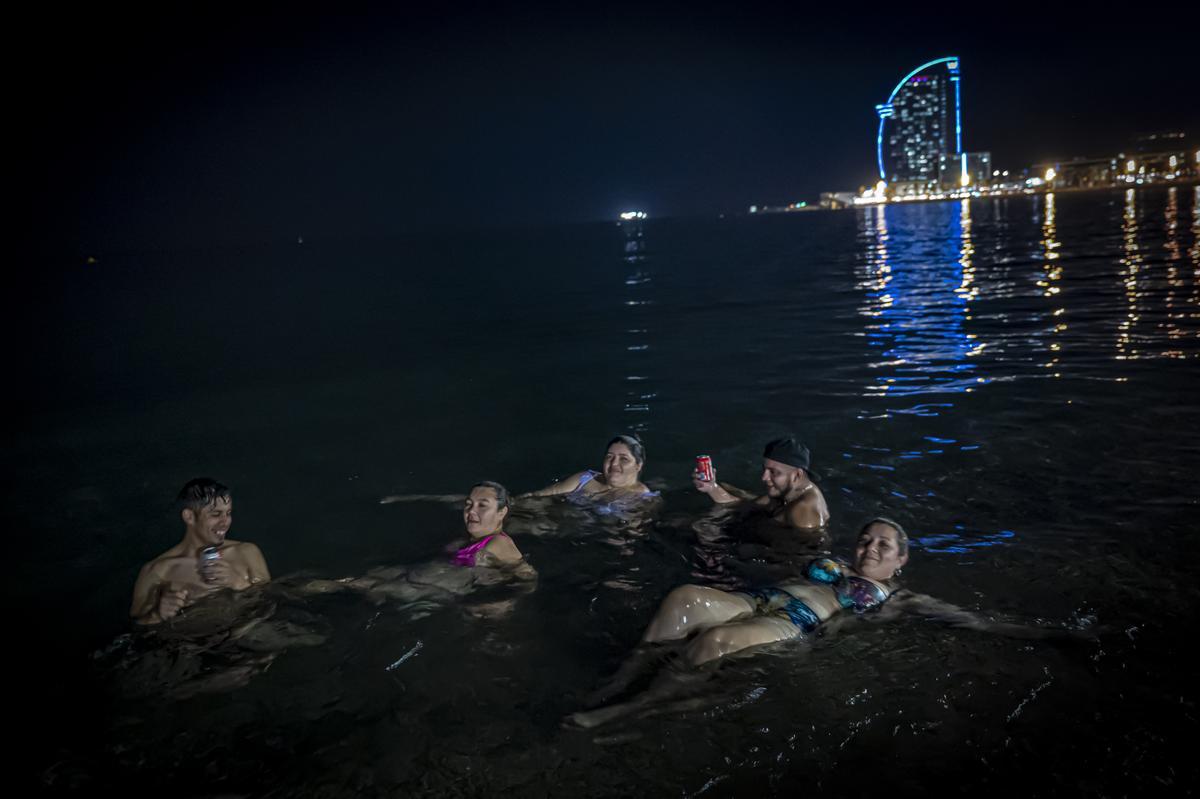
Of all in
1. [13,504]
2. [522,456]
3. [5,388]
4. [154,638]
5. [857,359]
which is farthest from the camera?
[5,388]

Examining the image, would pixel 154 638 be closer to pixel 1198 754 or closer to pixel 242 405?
pixel 1198 754

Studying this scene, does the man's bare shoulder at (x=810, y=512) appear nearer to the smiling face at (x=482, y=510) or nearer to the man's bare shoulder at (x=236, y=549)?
the smiling face at (x=482, y=510)

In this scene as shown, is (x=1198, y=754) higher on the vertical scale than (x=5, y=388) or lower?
lower

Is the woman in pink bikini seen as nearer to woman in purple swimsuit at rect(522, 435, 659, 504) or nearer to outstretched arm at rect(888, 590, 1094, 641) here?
woman in purple swimsuit at rect(522, 435, 659, 504)

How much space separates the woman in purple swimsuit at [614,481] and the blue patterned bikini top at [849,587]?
10.5ft

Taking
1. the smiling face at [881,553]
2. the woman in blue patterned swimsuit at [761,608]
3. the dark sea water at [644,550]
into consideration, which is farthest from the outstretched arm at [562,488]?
the smiling face at [881,553]

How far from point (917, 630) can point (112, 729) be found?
6198mm

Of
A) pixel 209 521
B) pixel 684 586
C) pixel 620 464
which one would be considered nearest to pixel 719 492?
pixel 620 464

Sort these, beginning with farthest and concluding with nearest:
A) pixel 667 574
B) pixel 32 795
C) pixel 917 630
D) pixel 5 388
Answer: pixel 5 388 < pixel 667 574 < pixel 917 630 < pixel 32 795

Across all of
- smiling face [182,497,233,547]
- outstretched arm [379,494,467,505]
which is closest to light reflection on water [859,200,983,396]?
outstretched arm [379,494,467,505]

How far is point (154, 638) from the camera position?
6.29 m

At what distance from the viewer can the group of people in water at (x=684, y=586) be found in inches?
215

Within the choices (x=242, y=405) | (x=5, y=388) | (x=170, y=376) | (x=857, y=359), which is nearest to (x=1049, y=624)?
(x=857, y=359)

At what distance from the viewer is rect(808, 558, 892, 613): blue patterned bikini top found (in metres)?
6.15
